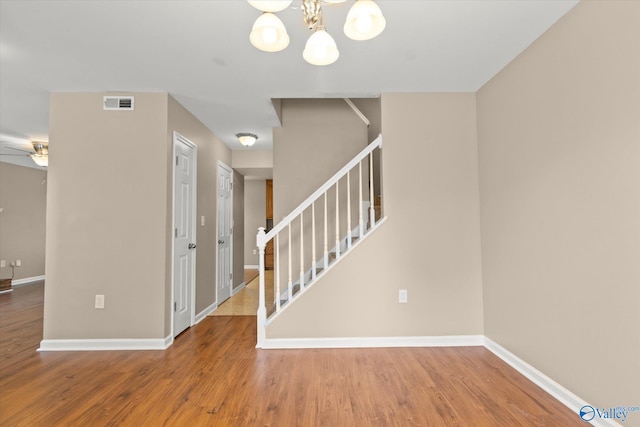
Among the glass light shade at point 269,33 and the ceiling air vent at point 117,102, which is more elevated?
the ceiling air vent at point 117,102

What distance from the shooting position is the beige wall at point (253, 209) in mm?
8609

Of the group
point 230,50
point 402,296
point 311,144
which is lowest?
point 402,296

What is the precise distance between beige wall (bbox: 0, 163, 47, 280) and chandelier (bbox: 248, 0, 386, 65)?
730 cm

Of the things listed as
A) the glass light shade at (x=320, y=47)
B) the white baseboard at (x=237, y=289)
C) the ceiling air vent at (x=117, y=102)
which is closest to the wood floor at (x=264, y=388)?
the glass light shade at (x=320, y=47)

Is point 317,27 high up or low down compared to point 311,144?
down

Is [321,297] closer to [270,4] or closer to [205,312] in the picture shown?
[205,312]

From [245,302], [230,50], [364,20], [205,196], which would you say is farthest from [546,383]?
[205,196]

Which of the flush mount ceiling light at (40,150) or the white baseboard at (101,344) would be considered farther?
the flush mount ceiling light at (40,150)

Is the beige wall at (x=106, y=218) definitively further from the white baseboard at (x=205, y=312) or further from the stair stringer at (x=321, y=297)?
the stair stringer at (x=321, y=297)

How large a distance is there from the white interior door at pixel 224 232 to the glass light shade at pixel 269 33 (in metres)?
3.57

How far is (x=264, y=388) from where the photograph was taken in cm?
224

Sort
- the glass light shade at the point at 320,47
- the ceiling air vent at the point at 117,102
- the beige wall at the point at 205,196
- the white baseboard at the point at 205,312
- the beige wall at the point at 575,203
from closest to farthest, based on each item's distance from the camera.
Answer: the glass light shade at the point at 320,47 < the beige wall at the point at 575,203 < the ceiling air vent at the point at 117,102 < the beige wall at the point at 205,196 < the white baseboard at the point at 205,312

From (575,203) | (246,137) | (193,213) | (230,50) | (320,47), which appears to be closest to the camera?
(320,47)

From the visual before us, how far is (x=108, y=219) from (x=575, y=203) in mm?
3709
